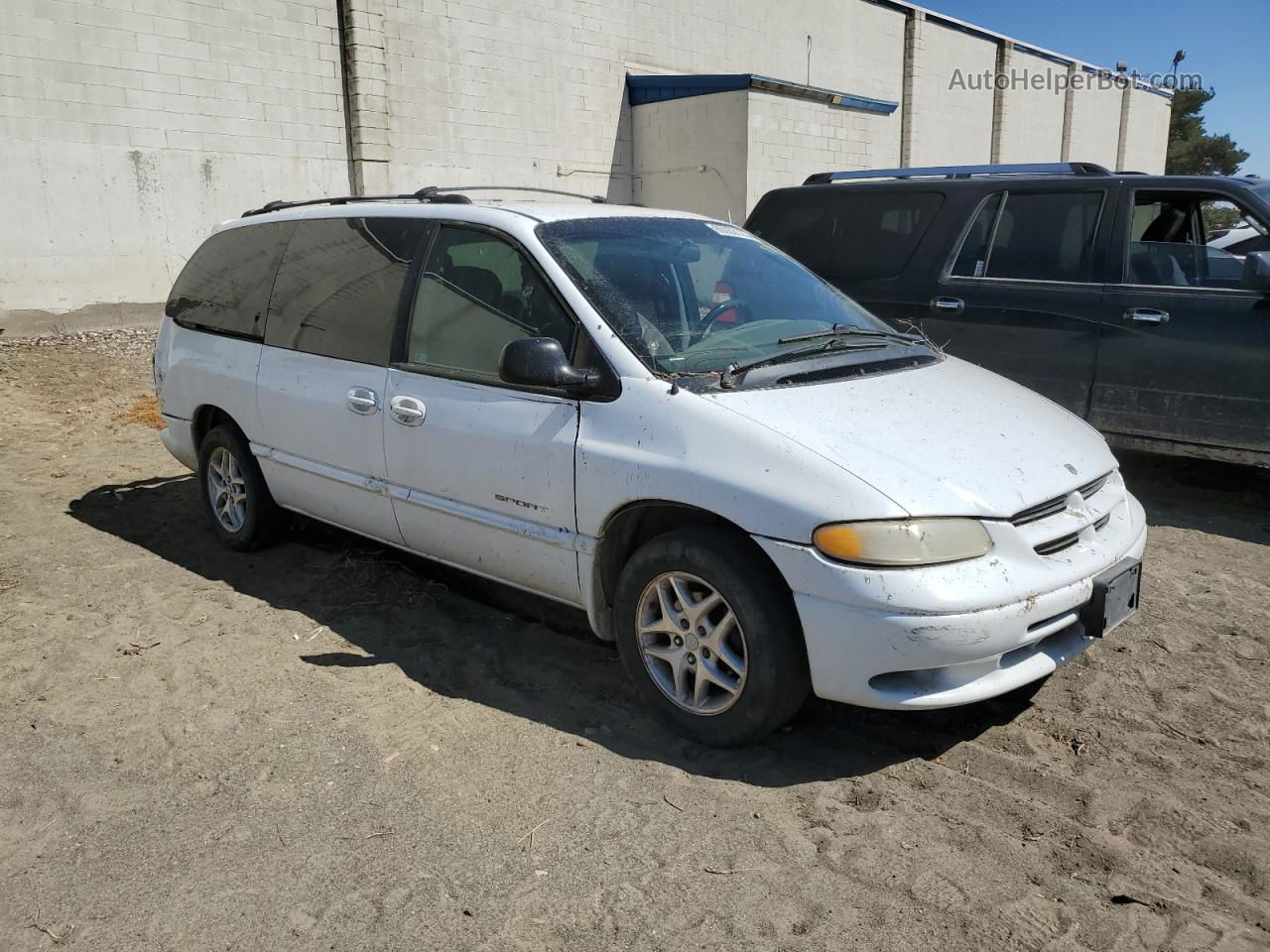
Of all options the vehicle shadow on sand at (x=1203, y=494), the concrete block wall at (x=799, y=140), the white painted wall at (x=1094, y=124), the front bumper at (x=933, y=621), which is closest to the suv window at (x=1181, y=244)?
the vehicle shadow on sand at (x=1203, y=494)

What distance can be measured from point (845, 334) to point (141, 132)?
10847 mm

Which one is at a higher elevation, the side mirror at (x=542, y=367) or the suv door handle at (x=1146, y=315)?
the side mirror at (x=542, y=367)

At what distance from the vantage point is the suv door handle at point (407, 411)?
417 cm

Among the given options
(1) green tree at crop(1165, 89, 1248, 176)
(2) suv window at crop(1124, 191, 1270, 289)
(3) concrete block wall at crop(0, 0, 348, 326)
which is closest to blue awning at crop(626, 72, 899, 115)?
(3) concrete block wall at crop(0, 0, 348, 326)

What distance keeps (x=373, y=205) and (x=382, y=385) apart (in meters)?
1.07

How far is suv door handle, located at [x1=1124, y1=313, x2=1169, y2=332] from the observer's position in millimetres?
5840

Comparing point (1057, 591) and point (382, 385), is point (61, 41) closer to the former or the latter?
point (382, 385)

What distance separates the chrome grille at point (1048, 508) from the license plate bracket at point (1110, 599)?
0.83 ft

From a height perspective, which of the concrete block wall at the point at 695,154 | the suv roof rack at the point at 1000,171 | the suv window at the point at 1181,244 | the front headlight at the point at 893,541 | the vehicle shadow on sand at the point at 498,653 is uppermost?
the concrete block wall at the point at 695,154

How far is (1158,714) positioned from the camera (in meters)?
3.62

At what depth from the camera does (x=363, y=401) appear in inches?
174

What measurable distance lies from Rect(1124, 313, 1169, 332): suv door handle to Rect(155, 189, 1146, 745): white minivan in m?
2.25

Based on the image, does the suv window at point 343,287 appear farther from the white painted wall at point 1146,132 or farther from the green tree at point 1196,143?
the green tree at point 1196,143

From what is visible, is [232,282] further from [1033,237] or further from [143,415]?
[1033,237]
